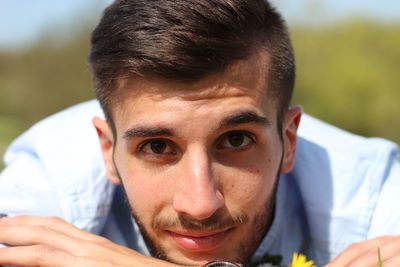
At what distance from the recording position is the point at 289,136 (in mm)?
3084

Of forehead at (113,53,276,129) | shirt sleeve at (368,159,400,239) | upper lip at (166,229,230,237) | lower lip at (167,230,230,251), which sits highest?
forehead at (113,53,276,129)

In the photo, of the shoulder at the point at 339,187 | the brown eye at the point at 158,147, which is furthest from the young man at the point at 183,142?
the shoulder at the point at 339,187

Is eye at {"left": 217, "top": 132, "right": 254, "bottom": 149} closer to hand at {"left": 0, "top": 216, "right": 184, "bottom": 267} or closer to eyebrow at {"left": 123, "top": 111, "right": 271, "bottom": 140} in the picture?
eyebrow at {"left": 123, "top": 111, "right": 271, "bottom": 140}

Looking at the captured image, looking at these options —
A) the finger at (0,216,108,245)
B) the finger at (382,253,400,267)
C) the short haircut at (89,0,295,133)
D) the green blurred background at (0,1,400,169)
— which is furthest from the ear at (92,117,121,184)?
the green blurred background at (0,1,400,169)

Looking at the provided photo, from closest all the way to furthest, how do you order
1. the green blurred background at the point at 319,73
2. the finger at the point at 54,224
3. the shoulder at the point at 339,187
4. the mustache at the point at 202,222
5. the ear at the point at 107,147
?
the mustache at the point at 202,222 → the finger at the point at 54,224 → the ear at the point at 107,147 → the shoulder at the point at 339,187 → the green blurred background at the point at 319,73

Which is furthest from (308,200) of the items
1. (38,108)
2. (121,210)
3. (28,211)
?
(38,108)

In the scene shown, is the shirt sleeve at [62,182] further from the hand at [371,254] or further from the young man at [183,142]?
the hand at [371,254]

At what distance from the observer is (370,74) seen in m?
22.7

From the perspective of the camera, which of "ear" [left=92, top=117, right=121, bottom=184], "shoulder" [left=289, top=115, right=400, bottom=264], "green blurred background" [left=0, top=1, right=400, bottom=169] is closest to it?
"ear" [left=92, top=117, right=121, bottom=184]

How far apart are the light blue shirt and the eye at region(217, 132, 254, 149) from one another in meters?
0.87

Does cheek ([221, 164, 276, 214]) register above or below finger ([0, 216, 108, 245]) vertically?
above

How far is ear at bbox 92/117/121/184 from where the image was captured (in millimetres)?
3006

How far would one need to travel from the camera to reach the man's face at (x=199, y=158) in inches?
98.7

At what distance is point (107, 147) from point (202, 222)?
0.75m
